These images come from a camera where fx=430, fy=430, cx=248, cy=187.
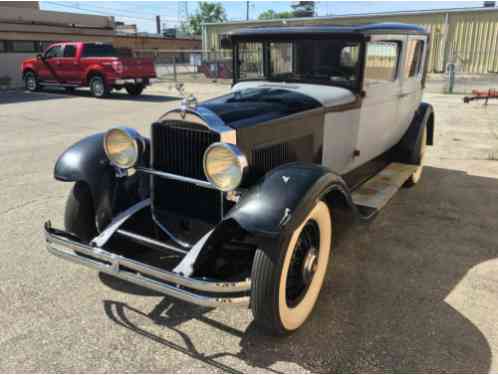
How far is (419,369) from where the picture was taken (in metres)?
2.31

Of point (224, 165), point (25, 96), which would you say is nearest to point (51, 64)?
point (25, 96)

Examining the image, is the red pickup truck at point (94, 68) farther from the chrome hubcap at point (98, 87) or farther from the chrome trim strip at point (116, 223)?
the chrome trim strip at point (116, 223)

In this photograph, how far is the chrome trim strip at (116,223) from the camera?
9.59 ft

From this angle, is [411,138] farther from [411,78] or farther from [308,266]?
[308,266]

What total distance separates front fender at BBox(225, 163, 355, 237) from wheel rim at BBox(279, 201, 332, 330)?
0.14 m

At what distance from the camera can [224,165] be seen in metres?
2.55

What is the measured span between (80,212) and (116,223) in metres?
0.36

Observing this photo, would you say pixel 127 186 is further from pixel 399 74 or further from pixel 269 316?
pixel 399 74

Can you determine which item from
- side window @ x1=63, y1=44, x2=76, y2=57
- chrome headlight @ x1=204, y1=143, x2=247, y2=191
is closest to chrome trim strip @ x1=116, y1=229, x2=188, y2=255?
chrome headlight @ x1=204, y1=143, x2=247, y2=191

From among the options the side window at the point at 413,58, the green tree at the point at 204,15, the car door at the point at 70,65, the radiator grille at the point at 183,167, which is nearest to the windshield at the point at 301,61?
the side window at the point at 413,58

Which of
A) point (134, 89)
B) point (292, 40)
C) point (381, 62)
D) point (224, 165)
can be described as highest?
point (292, 40)

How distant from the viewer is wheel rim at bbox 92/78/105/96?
14586 mm

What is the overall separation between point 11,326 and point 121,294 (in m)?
0.69

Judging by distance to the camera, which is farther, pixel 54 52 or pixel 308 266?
pixel 54 52
